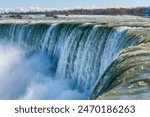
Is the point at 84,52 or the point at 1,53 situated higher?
the point at 1,53

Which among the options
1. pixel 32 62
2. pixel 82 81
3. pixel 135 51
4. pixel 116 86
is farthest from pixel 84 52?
pixel 116 86

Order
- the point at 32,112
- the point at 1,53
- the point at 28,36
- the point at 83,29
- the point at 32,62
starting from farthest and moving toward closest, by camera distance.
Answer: the point at 1,53 → the point at 28,36 → the point at 32,62 → the point at 83,29 → the point at 32,112

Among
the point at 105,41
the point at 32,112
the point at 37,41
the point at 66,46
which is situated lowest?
the point at 32,112

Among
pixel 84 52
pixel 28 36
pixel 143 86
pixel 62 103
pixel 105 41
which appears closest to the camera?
pixel 62 103

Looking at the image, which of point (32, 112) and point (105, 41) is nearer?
point (32, 112)

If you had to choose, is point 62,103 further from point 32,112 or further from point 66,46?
point 66,46

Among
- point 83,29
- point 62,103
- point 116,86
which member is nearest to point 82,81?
point 83,29
